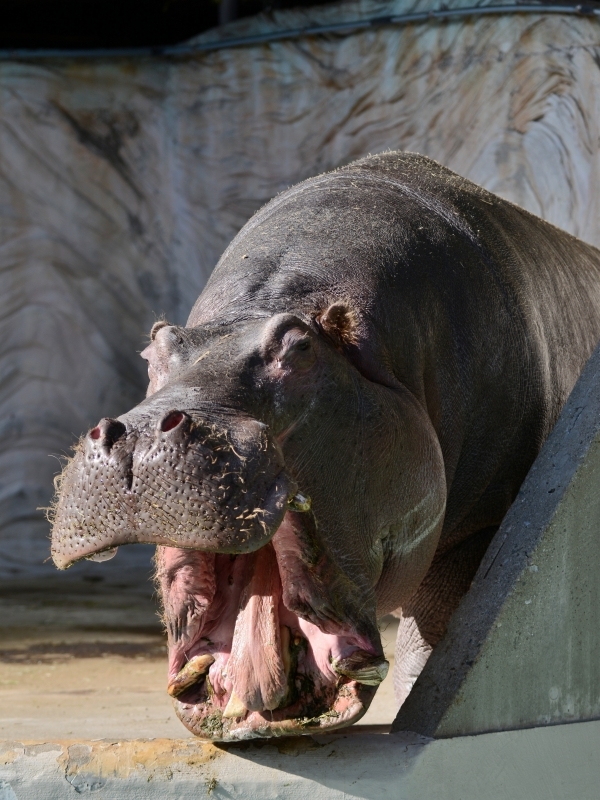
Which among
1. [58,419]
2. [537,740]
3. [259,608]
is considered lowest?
[58,419]

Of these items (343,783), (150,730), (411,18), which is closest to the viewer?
(343,783)

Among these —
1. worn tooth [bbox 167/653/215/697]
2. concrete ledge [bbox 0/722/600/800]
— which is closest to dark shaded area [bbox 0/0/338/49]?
worn tooth [bbox 167/653/215/697]

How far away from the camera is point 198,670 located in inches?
94.5

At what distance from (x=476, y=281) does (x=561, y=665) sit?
47.0 inches

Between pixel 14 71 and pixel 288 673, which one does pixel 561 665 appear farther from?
pixel 14 71

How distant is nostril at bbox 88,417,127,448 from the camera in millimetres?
2164

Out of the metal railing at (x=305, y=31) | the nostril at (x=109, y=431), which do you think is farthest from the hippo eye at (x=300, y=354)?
the metal railing at (x=305, y=31)

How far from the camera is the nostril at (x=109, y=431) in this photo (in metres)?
2.16

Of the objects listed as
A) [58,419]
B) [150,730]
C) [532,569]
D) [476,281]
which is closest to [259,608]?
[532,569]

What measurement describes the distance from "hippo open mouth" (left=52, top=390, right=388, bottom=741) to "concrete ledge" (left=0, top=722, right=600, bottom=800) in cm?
7

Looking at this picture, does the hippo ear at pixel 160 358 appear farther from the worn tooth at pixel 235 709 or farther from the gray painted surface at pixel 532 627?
the gray painted surface at pixel 532 627

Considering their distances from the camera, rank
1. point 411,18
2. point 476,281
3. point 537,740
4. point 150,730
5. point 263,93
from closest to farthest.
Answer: point 537,740, point 476,281, point 150,730, point 411,18, point 263,93

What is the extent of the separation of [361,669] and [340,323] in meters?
0.80

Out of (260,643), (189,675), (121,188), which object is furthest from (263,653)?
(121,188)
